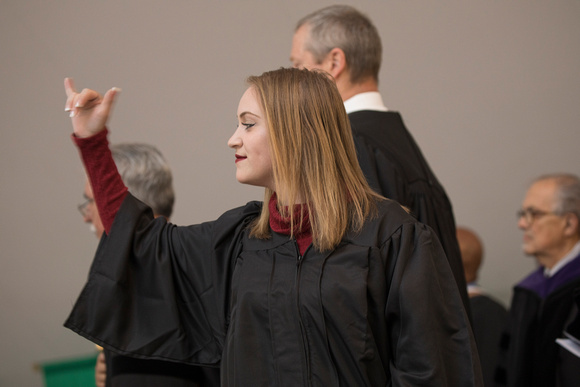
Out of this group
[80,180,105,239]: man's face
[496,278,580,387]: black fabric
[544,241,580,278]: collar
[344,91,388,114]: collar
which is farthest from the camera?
[544,241,580,278]: collar

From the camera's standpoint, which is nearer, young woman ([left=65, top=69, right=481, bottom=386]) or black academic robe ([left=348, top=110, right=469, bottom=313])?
young woman ([left=65, top=69, right=481, bottom=386])

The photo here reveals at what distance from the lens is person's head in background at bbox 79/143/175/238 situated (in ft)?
8.91

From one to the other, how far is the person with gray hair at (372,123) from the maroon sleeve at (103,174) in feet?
3.07

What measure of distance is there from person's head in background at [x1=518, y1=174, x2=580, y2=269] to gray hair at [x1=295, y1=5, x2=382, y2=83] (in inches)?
71.1

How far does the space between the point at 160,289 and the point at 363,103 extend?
1266 millimetres

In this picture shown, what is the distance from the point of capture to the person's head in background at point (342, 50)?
298cm

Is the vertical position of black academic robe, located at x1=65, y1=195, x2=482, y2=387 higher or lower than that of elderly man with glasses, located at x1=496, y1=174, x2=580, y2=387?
higher

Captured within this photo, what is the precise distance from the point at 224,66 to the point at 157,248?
9.07 ft

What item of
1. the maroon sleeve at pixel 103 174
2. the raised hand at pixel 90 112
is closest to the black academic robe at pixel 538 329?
the maroon sleeve at pixel 103 174

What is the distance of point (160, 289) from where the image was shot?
6.97 ft

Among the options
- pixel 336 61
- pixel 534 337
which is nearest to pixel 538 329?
pixel 534 337

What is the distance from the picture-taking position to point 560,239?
420 centimetres

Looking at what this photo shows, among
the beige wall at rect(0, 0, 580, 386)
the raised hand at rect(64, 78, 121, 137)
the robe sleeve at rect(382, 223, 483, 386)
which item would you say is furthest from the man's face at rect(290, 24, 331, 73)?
the robe sleeve at rect(382, 223, 483, 386)

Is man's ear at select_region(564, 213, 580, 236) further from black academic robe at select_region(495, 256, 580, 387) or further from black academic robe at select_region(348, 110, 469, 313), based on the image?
black academic robe at select_region(348, 110, 469, 313)
